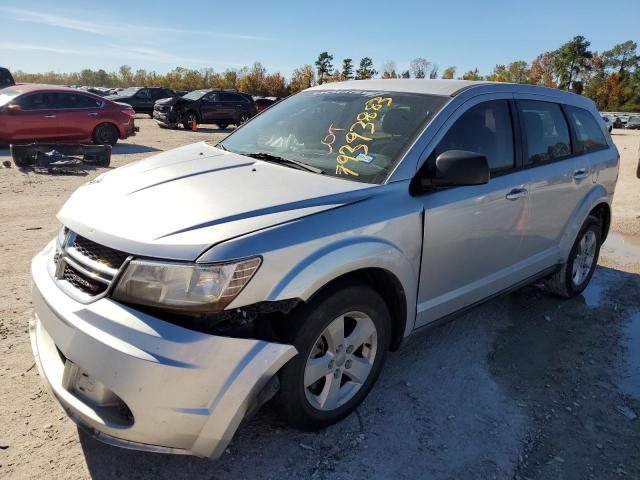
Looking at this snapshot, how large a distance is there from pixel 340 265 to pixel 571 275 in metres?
3.18

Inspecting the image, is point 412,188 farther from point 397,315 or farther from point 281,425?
point 281,425

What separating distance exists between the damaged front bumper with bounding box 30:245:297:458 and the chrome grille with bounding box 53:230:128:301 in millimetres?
93

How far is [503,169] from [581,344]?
1.61 m

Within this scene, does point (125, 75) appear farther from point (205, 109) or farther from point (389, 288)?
point (389, 288)

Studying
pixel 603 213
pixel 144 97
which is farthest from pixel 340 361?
pixel 144 97

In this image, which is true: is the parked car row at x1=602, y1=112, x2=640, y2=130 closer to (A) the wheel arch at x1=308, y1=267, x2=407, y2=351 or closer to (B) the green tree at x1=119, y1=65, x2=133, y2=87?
(A) the wheel arch at x1=308, y1=267, x2=407, y2=351

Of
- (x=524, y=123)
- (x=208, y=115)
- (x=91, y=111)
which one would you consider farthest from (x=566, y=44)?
(x=524, y=123)

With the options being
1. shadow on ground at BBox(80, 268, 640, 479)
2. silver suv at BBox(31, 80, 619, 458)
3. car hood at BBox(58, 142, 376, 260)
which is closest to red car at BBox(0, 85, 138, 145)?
silver suv at BBox(31, 80, 619, 458)

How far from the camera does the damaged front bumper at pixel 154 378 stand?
6.35 ft

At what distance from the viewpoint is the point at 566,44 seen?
228 ft

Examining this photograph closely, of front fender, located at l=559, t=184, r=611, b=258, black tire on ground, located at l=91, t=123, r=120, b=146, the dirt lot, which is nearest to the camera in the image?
the dirt lot

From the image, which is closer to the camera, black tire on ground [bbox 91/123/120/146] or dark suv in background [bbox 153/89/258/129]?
black tire on ground [bbox 91/123/120/146]

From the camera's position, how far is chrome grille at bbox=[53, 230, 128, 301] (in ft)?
7.07

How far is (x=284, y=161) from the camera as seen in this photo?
121 inches
